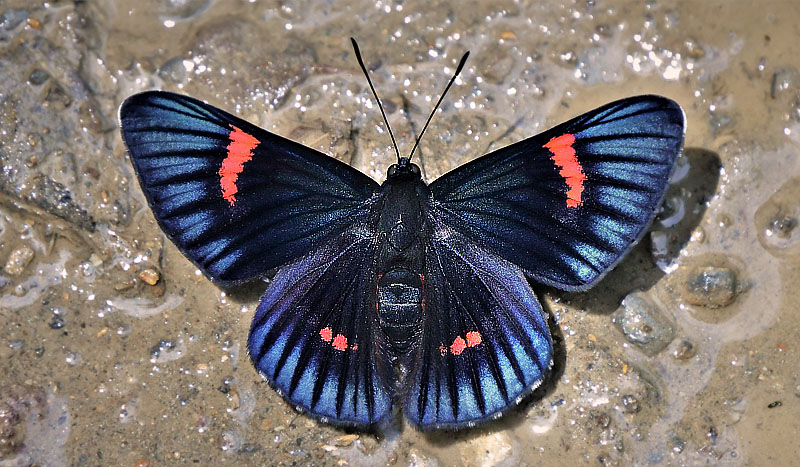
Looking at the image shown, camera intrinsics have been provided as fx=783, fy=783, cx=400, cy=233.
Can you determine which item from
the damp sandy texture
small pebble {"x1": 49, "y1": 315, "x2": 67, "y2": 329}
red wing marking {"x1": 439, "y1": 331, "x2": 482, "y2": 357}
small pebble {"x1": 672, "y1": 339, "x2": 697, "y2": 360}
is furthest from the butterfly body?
small pebble {"x1": 49, "y1": 315, "x2": 67, "y2": 329}

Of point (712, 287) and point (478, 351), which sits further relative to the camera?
point (712, 287)

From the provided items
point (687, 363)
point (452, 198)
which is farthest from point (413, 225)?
point (687, 363)

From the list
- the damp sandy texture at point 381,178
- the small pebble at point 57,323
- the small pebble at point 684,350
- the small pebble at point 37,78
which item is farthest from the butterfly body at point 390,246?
the small pebble at point 37,78

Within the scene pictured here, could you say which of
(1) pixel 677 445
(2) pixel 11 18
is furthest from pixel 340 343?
(2) pixel 11 18

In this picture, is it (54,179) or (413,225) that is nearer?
(413,225)

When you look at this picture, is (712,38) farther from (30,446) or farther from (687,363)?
(30,446)

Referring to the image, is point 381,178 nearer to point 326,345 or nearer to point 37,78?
point 326,345

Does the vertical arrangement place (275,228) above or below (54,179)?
above
